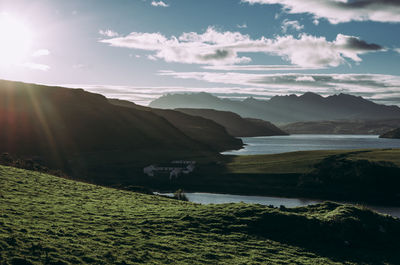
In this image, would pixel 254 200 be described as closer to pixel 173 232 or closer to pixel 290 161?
pixel 290 161

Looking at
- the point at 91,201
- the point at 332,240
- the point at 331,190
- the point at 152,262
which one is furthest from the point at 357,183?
the point at 152,262

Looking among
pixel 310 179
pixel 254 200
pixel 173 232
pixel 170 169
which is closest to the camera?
pixel 173 232

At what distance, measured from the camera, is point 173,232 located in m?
37.0

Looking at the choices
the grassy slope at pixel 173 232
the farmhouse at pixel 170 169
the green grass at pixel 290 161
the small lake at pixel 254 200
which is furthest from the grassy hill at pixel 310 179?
the grassy slope at pixel 173 232

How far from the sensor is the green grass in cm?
14312

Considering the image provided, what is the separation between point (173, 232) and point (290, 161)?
126039 millimetres

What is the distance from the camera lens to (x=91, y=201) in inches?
1980

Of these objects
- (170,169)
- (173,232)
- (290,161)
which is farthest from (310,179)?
(173,232)

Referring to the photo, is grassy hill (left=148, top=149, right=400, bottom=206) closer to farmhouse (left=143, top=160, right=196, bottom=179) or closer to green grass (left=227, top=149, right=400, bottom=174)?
green grass (left=227, top=149, right=400, bottom=174)

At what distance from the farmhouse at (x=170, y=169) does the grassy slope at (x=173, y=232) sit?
95094 mm

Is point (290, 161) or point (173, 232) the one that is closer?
point (173, 232)

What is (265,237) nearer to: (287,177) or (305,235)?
(305,235)

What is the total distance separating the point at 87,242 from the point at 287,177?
369 ft

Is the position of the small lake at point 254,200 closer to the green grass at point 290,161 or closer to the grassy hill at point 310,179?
the grassy hill at point 310,179
